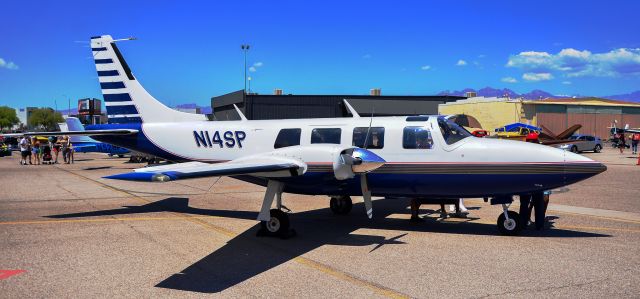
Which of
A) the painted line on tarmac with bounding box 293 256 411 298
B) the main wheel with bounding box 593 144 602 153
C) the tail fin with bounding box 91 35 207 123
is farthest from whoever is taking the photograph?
the main wheel with bounding box 593 144 602 153

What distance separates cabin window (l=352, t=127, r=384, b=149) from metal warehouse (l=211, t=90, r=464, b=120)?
205ft

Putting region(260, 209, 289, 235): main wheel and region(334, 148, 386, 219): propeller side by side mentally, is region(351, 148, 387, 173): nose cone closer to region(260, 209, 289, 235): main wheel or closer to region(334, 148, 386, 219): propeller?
region(334, 148, 386, 219): propeller

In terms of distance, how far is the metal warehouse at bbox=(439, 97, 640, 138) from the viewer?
6131 centimetres

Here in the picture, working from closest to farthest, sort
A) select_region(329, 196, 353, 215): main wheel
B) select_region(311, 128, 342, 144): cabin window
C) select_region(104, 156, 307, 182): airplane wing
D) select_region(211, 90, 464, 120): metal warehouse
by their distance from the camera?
select_region(104, 156, 307, 182): airplane wing, select_region(311, 128, 342, 144): cabin window, select_region(329, 196, 353, 215): main wheel, select_region(211, 90, 464, 120): metal warehouse

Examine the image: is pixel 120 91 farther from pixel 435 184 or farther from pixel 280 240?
pixel 435 184

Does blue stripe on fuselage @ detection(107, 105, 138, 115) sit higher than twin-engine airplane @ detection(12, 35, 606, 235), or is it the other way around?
blue stripe on fuselage @ detection(107, 105, 138, 115)

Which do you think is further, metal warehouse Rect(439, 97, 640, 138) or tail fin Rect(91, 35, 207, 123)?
metal warehouse Rect(439, 97, 640, 138)

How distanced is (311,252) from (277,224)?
1.52 metres

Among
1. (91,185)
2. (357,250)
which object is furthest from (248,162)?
(91,185)

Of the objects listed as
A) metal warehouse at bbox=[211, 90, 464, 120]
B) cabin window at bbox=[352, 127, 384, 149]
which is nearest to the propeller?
cabin window at bbox=[352, 127, 384, 149]

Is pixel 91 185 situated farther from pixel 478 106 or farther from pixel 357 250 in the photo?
pixel 478 106

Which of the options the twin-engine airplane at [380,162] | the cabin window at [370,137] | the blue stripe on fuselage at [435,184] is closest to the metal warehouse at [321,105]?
the twin-engine airplane at [380,162]

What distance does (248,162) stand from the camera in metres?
9.92

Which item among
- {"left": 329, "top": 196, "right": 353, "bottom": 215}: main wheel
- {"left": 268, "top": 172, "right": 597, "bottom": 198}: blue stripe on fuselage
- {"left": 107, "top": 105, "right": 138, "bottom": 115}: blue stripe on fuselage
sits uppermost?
{"left": 107, "top": 105, "right": 138, "bottom": 115}: blue stripe on fuselage
